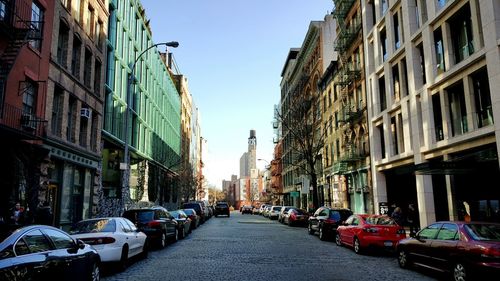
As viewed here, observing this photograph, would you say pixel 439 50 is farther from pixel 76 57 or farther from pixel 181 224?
pixel 76 57

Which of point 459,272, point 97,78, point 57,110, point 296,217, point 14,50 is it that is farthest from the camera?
point 296,217

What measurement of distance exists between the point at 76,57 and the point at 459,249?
70.0ft

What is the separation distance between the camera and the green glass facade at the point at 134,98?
30.3m

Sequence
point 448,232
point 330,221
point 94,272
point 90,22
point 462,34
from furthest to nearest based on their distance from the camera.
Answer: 1. point 90,22
2. point 330,221
3. point 462,34
4. point 448,232
5. point 94,272

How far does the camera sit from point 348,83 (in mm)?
35594

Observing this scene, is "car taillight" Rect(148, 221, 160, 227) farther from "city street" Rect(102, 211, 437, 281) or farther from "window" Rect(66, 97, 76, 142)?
"window" Rect(66, 97, 76, 142)

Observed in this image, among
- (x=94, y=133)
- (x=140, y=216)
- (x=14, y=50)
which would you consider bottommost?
(x=140, y=216)

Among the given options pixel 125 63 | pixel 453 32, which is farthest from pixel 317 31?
pixel 453 32

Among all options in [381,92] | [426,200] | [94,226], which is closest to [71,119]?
[94,226]

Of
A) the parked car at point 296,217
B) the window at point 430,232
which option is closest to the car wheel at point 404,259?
the window at point 430,232

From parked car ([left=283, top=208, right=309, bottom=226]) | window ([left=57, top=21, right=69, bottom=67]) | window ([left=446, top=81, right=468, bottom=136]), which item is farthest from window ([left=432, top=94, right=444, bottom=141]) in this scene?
window ([left=57, top=21, right=69, bottom=67])

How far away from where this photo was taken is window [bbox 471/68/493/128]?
58.1 ft

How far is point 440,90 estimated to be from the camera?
2100 centimetres

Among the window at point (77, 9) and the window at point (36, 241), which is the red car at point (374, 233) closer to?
the window at point (36, 241)
